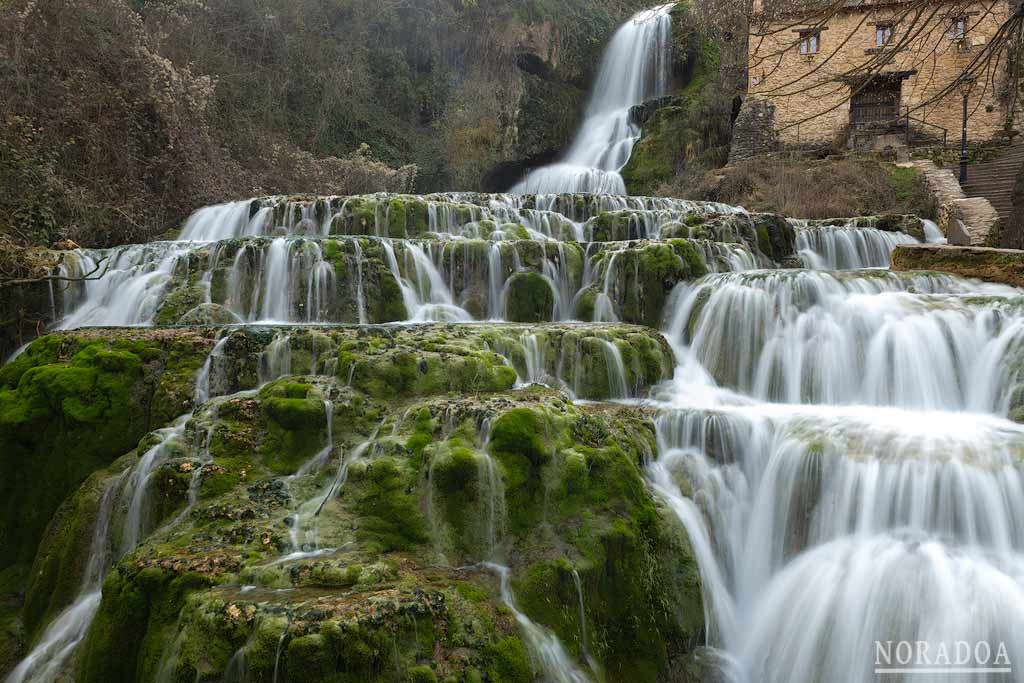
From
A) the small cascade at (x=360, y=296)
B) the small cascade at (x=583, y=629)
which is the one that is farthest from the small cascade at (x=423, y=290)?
the small cascade at (x=583, y=629)

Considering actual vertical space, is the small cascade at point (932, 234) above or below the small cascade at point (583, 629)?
above

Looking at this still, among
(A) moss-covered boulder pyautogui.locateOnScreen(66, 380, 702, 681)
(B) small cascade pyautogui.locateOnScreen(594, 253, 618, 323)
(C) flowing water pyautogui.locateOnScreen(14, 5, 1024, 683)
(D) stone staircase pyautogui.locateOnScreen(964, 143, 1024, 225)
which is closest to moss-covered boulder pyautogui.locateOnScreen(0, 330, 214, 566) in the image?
Result: (C) flowing water pyautogui.locateOnScreen(14, 5, 1024, 683)

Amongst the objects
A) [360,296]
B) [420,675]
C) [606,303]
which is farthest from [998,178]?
[420,675]

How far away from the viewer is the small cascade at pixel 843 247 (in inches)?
495

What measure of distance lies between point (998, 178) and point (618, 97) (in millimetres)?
11668

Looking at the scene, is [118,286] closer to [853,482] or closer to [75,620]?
[75,620]

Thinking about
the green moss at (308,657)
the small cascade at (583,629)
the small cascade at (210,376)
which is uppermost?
the small cascade at (210,376)

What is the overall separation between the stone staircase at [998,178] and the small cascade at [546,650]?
16.2 m

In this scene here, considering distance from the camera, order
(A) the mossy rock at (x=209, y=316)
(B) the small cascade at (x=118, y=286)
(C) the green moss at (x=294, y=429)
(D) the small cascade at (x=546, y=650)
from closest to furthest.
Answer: (D) the small cascade at (x=546, y=650) < (C) the green moss at (x=294, y=429) < (A) the mossy rock at (x=209, y=316) < (B) the small cascade at (x=118, y=286)

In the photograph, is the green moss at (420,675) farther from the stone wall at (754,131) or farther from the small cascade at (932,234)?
the stone wall at (754,131)

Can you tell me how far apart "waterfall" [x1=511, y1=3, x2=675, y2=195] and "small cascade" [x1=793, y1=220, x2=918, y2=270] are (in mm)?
9774

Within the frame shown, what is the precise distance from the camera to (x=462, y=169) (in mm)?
23375

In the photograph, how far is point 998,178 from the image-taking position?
19.0 metres

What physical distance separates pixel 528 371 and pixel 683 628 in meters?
3.06
